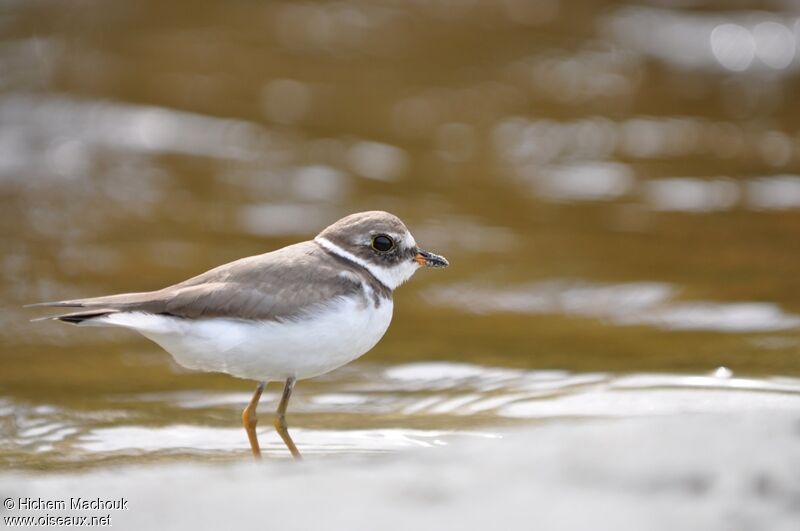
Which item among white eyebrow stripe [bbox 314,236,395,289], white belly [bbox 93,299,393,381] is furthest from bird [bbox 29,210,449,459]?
white eyebrow stripe [bbox 314,236,395,289]

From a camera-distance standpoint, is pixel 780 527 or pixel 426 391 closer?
pixel 780 527

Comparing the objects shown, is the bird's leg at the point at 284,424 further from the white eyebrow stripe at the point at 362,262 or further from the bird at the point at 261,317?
the white eyebrow stripe at the point at 362,262

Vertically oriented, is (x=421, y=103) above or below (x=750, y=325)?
above

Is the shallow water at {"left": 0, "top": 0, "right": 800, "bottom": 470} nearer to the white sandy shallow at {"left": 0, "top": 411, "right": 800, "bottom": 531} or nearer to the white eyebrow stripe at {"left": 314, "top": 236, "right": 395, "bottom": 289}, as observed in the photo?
the white eyebrow stripe at {"left": 314, "top": 236, "right": 395, "bottom": 289}

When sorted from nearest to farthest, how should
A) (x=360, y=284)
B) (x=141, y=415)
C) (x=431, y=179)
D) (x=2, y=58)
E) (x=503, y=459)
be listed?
(x=503, y=459), (x=360, y=284), (x=141, y=415), (x=431, y=179), (x=2, y=58)

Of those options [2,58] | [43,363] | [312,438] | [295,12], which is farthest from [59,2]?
[312,438]

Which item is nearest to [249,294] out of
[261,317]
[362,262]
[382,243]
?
[261,317]

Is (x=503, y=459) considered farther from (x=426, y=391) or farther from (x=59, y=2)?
(x=59, y=2)
